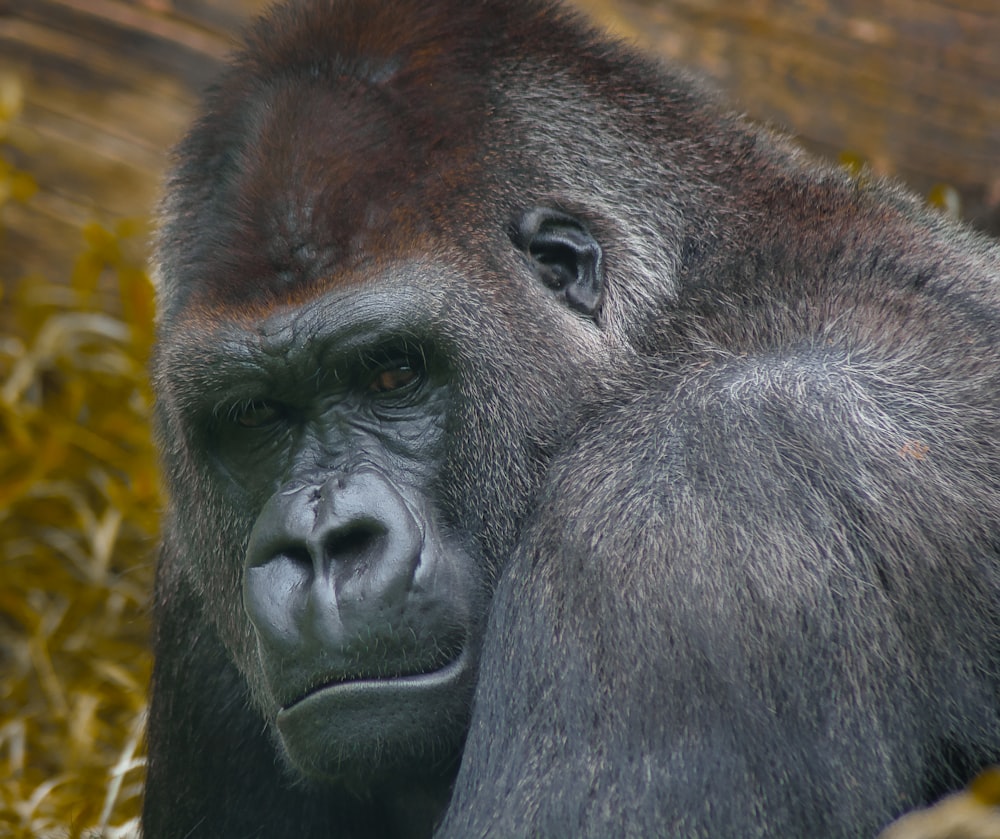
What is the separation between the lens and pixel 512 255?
11.2 ft

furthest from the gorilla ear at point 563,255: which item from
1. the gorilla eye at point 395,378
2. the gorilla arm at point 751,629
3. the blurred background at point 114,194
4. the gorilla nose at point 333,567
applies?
the blurred background at point 114,194

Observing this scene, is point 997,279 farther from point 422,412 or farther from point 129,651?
point 129,651

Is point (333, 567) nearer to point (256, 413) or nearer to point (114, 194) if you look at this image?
point (256, 413)

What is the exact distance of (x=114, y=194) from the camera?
6680 millimetres

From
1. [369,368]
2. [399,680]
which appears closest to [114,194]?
[369,368]

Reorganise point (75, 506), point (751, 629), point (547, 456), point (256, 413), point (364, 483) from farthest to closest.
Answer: point (75, 506)
point (256, 413)
point (547, 456)
point (364, 483)
point (751, 629)

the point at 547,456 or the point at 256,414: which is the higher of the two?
the point at 547,456

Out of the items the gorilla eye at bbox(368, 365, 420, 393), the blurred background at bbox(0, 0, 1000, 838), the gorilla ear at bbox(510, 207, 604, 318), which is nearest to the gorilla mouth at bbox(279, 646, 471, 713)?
the gorilla eye at bbox(368, 365, 420, 393)

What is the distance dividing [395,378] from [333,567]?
56cm

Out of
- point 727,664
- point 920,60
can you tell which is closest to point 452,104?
point 727,664

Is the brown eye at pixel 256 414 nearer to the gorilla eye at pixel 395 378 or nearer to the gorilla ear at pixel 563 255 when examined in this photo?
the gorilla eye at pixel 395 378

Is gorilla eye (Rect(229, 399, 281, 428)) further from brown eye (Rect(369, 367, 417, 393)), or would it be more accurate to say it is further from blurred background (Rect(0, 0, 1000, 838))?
blurred background (Rect(0, 0, 1000, 838))

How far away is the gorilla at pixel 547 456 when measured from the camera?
104 inches

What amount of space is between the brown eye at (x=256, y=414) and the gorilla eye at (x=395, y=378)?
0.99 feet
